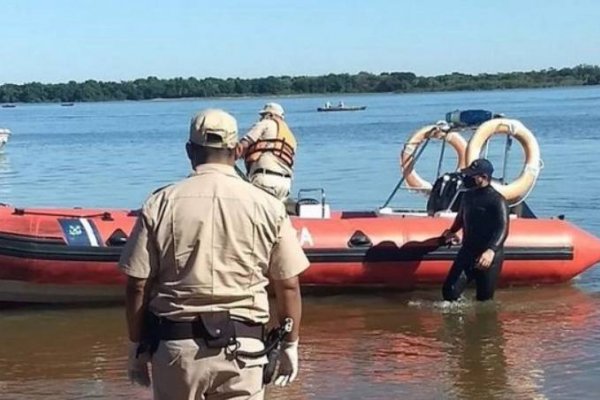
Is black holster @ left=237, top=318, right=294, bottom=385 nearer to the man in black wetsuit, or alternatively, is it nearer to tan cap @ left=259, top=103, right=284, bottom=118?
tan cap @ left=259, top=103, right=284, bottom=118

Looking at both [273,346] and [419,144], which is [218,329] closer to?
[273,346]

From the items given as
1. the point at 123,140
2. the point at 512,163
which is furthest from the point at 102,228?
the point at 123,140

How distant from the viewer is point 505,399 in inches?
235

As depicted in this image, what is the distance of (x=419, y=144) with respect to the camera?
36.5ft

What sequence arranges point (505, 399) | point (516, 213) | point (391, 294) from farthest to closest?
1. point (516, 213)
2. point (391, 294)
3. point (505, 399)

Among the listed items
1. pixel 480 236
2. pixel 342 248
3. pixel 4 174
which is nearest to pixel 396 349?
pixel 480 236

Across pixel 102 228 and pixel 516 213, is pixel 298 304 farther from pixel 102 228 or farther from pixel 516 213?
pixel 516 213

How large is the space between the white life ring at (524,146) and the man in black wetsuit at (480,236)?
4.63ft

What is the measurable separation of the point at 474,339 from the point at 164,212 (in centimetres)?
482

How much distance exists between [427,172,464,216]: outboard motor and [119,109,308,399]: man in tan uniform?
6.74 metres

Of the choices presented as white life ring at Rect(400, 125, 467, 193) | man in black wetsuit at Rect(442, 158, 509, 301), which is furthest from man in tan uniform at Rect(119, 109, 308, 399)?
white life ring at Rect(400, 125, 467, 193)

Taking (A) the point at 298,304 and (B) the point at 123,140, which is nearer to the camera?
(A) the point at 298,304

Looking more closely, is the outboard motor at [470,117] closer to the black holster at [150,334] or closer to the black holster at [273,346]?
the black holster at [273,346]

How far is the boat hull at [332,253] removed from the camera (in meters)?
8.33
